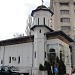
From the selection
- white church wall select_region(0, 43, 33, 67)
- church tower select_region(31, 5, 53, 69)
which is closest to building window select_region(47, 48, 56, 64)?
church tower select_region(31, 5, 53, 69)

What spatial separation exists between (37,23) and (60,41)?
18.3 ft

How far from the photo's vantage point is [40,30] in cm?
3103

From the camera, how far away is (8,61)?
37.0 metres

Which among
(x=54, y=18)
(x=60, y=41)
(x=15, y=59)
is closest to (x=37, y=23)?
(x=60, y=41)

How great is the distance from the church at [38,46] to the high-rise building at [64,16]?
98.3 feet

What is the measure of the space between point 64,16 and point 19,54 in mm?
34920

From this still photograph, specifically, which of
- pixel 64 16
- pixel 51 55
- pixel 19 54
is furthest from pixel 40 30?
pixel 64 16

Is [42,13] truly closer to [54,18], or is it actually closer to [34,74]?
[34,74]

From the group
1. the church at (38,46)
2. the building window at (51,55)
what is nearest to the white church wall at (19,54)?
the church at (38,46)

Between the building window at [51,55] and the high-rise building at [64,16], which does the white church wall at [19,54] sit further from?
the high-rise building at [64,16]

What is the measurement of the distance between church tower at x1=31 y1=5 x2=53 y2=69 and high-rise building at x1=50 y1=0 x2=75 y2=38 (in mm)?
30578

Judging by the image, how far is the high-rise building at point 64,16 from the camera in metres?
63.8

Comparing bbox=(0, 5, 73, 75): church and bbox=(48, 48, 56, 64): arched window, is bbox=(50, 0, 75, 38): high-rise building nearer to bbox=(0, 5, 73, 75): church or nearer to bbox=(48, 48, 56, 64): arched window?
bbox=(0, 5, 73, 75): church

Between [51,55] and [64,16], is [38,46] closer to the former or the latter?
[51,55]
